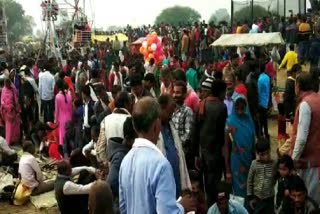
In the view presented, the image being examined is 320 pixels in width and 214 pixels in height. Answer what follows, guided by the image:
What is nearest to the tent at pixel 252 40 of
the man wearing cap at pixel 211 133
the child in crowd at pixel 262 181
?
the man wearing cap at pixel 211 133

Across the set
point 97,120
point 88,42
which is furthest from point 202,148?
point 88,42

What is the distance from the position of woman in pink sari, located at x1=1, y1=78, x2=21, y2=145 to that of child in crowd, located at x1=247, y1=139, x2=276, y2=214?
662cm

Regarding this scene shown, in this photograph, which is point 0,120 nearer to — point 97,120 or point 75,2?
point 97,120

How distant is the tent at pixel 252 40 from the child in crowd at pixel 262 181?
910cm

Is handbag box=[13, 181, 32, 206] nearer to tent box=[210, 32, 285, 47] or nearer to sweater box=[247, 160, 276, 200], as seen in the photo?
sweater box=[247, 160, 276, 200]

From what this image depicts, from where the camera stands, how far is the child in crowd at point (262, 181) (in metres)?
5.14

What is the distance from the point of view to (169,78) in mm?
7297

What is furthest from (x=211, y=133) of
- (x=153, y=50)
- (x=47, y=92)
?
(x=153, y=50)

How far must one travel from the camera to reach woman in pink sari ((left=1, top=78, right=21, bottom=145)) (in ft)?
33.7

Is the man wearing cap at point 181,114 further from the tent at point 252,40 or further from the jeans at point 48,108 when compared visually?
the tent at point 252,40

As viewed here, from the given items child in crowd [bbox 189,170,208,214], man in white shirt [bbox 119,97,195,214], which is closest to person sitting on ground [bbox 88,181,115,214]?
man in white shirt [bbox 119,97,195,214]

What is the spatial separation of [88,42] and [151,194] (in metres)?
20.6

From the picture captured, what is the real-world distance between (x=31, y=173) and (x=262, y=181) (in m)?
3.66

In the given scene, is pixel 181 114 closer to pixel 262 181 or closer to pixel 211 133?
pixel 211 133
